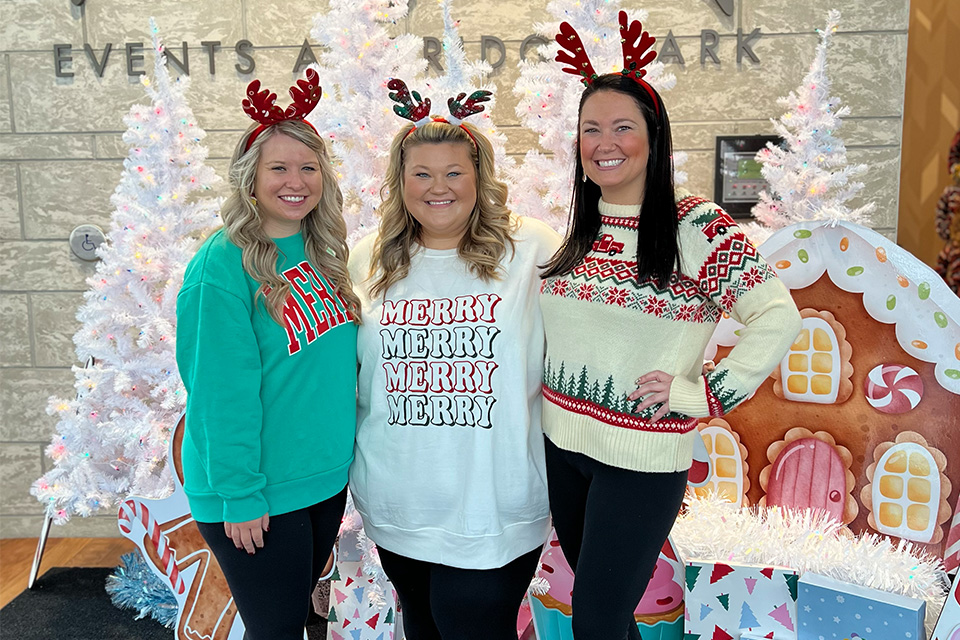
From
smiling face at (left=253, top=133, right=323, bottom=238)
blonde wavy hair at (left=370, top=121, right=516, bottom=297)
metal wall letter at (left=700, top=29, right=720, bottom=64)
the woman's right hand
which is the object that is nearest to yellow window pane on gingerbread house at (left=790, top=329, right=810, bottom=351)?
blonde wavy hair at (left=370, top=121, right=516, bottom=297)

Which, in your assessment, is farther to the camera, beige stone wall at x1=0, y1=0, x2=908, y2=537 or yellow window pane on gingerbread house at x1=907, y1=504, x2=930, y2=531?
beige stone wall at x1=0, y1=0, x2=908, y2=537

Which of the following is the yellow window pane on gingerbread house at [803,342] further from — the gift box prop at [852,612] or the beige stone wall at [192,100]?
the beige stone wall at [192,100]

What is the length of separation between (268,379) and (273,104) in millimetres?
601

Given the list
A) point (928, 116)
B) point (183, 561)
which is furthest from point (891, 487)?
point (928, 116)

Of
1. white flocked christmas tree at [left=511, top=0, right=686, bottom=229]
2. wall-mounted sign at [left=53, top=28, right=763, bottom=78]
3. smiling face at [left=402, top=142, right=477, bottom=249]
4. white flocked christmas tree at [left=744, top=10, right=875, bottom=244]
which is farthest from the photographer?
wall-mounted sign at [left=53, top=28, right=763, bottom=78]

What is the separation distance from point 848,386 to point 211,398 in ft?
5.60

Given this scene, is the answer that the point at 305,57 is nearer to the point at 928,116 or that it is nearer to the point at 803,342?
the point at 803,342

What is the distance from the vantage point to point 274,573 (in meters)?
1.56

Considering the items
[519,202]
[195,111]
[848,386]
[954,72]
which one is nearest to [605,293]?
[848,386]

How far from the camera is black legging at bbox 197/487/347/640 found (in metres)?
1.55

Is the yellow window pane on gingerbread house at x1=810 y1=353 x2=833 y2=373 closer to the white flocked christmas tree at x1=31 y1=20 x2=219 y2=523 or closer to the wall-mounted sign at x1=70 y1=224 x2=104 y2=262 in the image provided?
the white flocked christmas tree at x1=31 y1=20 x2=219 y2=523

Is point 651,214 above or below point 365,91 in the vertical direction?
below

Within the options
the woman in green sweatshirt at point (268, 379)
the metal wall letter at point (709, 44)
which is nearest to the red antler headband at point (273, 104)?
the woman in green sweatshirt at point (268, 379)

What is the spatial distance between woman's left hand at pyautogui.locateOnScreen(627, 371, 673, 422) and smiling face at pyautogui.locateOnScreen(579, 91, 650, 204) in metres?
0.38
